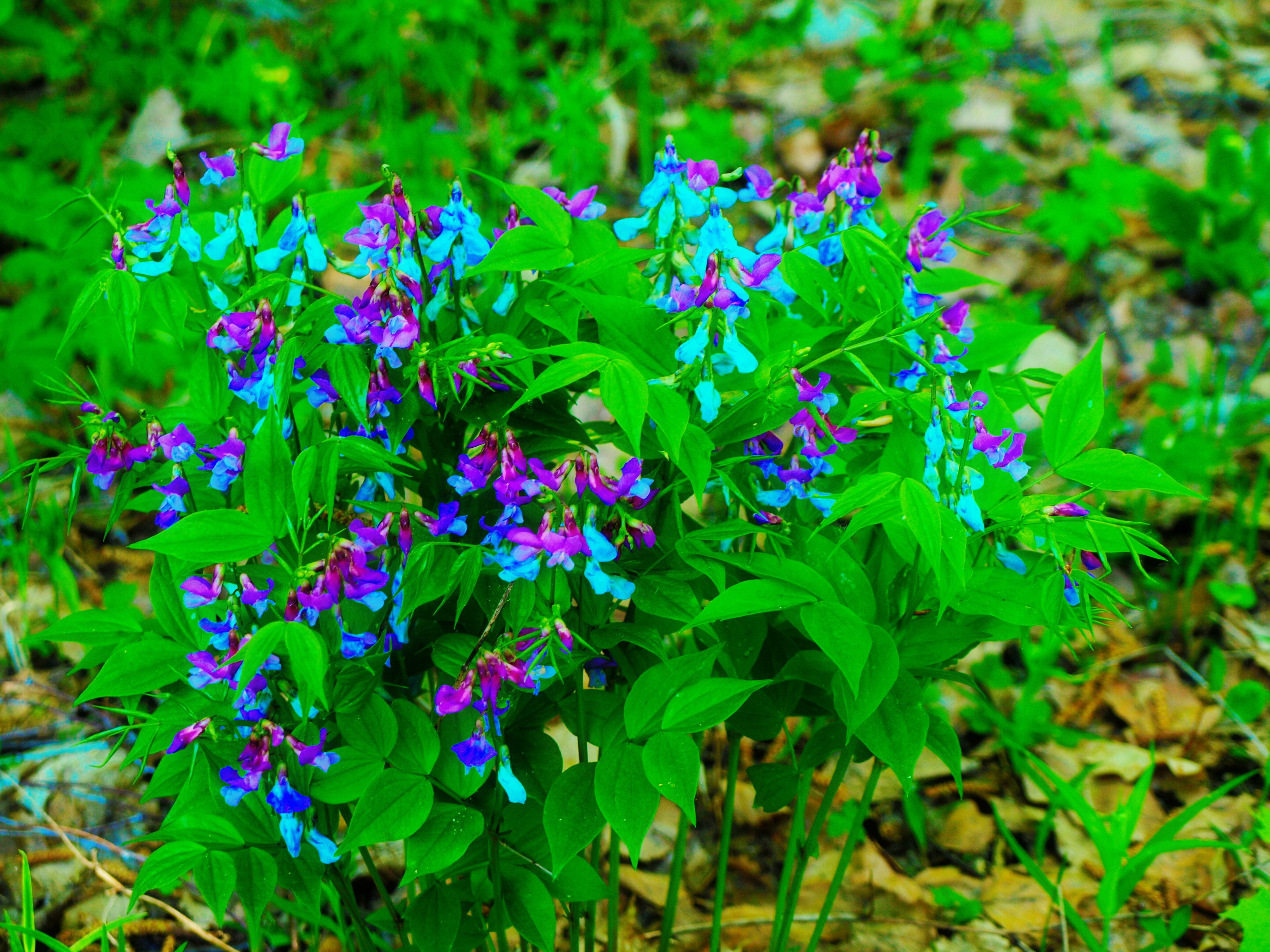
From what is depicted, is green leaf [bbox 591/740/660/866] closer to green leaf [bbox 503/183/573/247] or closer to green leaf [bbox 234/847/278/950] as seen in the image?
green leaf [bbox 234/847/278/950]

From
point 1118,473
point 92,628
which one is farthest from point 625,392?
point 92,628

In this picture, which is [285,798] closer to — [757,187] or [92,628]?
[92,628]

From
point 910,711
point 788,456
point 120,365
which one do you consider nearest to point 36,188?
point 120,365

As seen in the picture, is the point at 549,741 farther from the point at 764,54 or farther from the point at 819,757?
the point at 764,54

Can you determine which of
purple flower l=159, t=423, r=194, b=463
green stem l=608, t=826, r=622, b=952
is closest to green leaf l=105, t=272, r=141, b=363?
purple flower l=159, t=423, r=194, b=463

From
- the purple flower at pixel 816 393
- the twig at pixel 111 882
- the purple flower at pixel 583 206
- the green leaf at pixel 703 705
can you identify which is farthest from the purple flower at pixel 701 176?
the twig at pixel 111 882

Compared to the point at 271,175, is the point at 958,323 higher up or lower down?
lower down

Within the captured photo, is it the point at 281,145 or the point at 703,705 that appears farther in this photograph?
the point at 281,145
